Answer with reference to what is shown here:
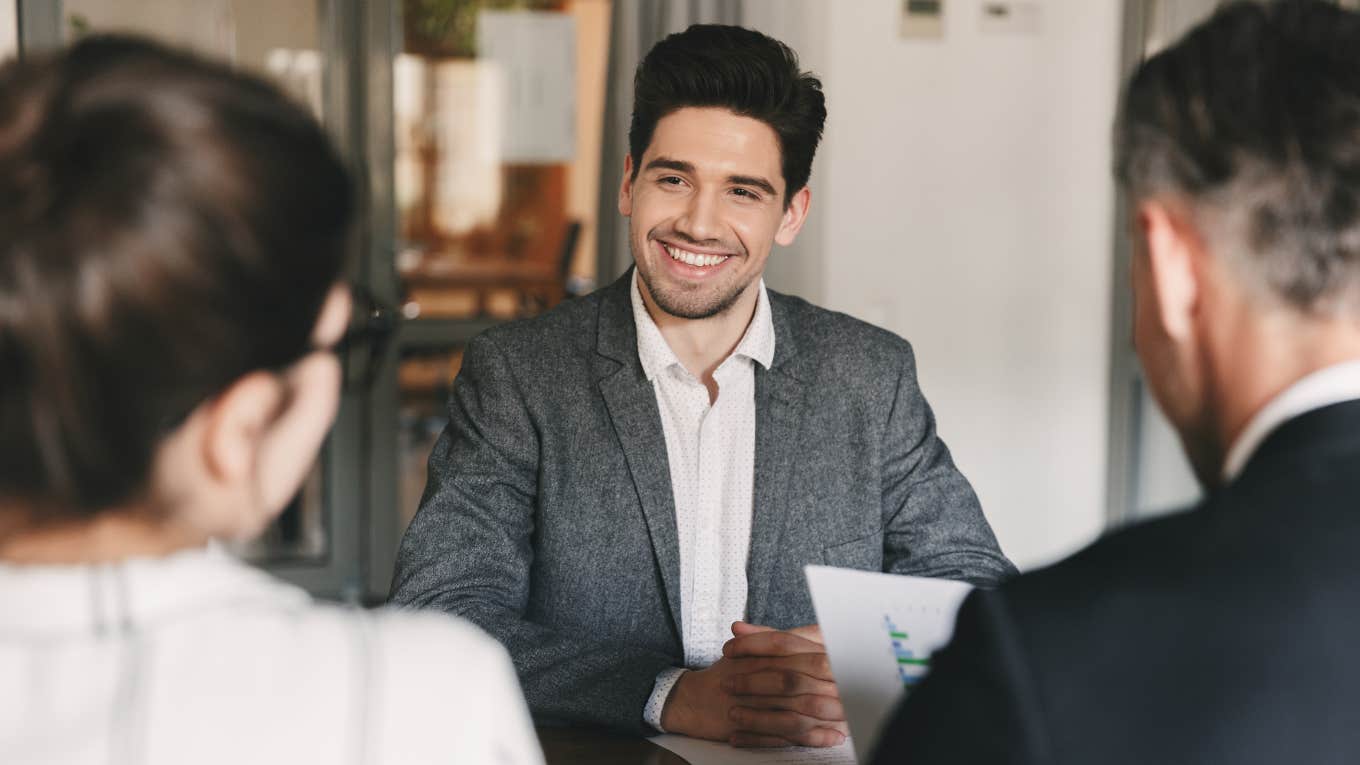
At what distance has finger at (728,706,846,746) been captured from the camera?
139cm

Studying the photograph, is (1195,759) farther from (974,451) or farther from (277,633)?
(974,451)

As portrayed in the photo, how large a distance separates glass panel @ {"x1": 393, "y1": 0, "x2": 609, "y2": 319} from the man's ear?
334 cm

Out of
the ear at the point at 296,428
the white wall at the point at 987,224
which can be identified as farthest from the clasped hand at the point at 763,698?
the white wall at the point at 987,224

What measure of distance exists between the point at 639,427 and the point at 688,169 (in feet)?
1.30

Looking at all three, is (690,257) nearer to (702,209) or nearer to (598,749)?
(702,209)

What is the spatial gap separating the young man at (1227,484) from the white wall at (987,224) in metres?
2.97

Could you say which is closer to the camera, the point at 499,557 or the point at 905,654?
the point at 905,654

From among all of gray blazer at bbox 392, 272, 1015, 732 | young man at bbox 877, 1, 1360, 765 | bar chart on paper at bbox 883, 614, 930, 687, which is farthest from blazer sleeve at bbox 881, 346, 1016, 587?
young man at bbox 877, 1, 1360, 765

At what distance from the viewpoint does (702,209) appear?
1941 mm

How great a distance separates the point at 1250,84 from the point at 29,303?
695 millimetres

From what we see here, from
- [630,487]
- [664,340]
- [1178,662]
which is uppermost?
[1178,662]

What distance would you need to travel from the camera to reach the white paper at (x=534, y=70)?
4.13 m

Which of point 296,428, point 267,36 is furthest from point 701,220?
point 267,36

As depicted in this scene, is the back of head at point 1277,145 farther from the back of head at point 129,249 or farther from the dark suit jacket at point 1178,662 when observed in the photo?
the back of head at point 129,249
